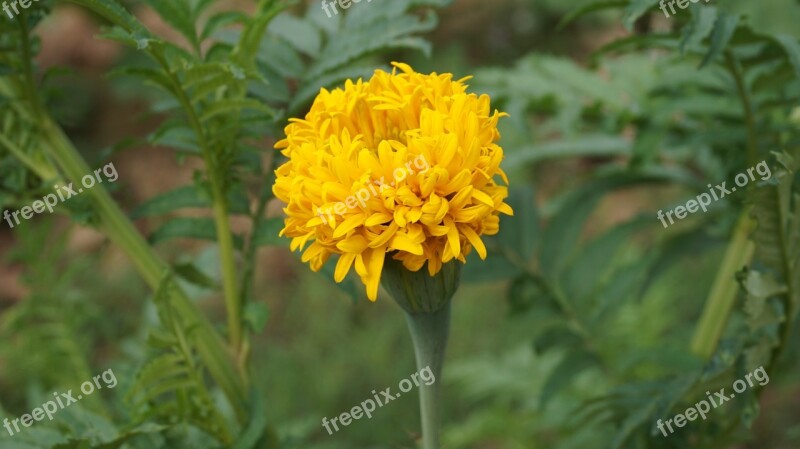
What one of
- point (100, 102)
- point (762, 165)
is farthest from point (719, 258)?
point (100, 102)

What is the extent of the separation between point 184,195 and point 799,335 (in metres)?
0.94

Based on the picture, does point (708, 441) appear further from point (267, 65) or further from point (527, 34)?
point (527, 34)

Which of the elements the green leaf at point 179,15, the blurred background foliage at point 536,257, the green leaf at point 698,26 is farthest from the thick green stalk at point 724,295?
the green leaf at point 179,15

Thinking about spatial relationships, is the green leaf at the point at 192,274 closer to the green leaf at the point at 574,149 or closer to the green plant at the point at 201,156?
the green plant at the point at 201,156

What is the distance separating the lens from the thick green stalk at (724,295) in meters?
1.20

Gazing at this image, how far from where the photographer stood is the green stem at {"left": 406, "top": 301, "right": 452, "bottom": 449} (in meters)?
0.77

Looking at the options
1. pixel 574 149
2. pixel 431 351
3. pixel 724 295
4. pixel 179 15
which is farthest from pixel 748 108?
pixel 179 15

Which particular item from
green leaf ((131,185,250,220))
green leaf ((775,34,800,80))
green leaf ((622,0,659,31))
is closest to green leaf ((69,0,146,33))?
green leaf ((131,185,250,220))

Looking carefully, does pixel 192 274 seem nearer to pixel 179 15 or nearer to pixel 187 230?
pixel 187 230

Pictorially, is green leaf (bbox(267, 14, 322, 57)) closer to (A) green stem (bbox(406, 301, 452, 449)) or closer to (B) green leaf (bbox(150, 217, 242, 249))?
(B) green leaf (bbox(150, 217, 242, 249))

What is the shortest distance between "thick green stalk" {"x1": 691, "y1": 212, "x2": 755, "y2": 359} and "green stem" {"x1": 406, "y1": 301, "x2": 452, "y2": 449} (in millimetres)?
586

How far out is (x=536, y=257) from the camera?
142cm

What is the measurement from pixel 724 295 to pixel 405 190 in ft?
2.45

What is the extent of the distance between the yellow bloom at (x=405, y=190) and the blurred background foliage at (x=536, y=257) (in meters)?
0.20
